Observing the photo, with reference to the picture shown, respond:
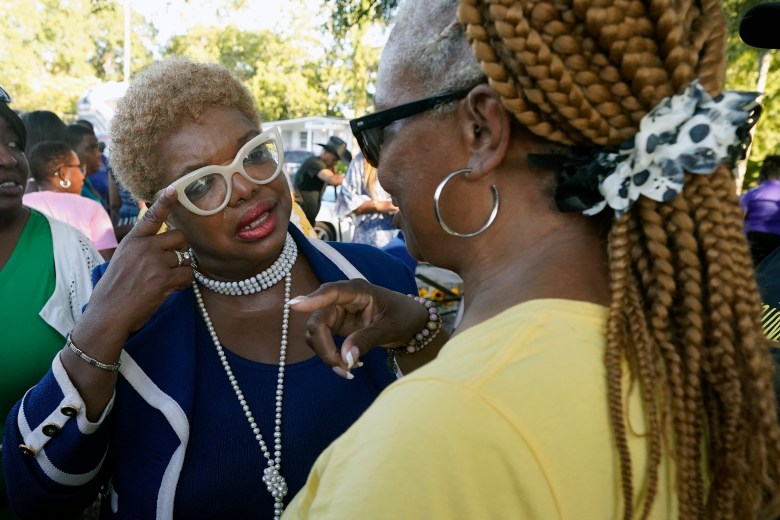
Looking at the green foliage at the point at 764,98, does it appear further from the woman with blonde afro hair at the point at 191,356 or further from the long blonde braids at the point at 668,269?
the long blonde braids at the point at 668,269

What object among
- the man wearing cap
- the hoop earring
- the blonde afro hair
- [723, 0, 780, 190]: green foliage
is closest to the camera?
the hoop earring

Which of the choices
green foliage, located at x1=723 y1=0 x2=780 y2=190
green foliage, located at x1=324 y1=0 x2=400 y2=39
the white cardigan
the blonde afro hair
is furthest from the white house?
the blonde afro hair

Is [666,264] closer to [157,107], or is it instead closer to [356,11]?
[157,107]

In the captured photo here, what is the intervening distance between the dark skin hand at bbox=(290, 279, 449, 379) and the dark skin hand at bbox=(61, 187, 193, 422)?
549mm

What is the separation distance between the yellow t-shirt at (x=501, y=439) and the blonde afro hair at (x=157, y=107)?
4.95 ft

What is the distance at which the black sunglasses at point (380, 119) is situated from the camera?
116 centimetres

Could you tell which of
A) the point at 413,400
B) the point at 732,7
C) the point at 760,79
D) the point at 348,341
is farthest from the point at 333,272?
the point at 760,79

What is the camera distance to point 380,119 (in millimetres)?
1256

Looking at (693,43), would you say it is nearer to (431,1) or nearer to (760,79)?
(431,1)

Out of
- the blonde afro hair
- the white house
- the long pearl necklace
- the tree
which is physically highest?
the tree

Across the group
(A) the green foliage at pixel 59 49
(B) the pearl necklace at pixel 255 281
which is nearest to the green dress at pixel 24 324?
(B) the pearl necklace at pixel 255 281

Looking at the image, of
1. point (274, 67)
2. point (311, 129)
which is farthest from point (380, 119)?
point (274, 67)

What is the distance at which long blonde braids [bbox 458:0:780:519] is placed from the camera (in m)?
0.94

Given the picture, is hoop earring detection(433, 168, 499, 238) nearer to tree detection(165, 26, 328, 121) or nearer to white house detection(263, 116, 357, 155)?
white house detection(263, 116, 357, 155)
